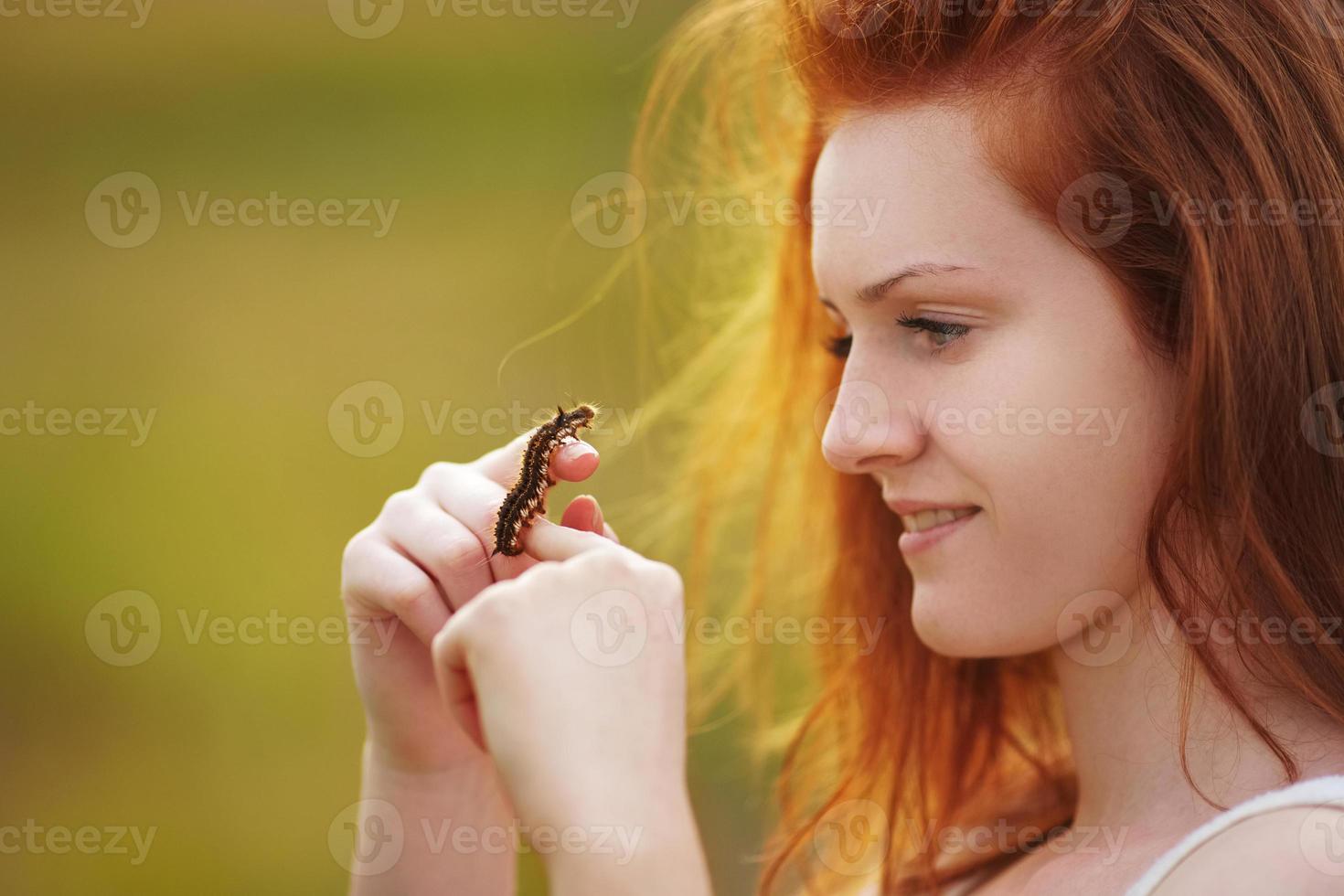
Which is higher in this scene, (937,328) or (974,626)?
(937,328)

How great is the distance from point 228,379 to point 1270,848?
485 centimetres

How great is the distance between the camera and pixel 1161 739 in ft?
5.11

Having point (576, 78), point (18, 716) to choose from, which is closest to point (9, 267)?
point (18, 716)

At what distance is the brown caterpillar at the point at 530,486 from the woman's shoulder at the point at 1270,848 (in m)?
0.87

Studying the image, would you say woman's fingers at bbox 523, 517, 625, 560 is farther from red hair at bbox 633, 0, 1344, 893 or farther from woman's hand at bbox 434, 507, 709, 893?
red hair at bbox 633, 0, 1344, 893

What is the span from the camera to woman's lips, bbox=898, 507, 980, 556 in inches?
61.7

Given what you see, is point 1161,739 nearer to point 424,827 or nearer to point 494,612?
point 494,612

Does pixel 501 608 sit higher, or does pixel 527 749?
pixel 501 608

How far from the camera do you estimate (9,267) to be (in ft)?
17.4

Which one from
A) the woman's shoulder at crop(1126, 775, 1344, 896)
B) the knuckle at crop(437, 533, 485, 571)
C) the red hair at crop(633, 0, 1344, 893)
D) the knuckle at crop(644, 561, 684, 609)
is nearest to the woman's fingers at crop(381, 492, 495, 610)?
the knuckle at crop(437, 533, 485, 571)

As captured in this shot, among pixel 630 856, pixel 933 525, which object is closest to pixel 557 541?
pixel 630 856

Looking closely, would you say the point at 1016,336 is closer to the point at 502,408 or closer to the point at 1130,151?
the point at 1130,151

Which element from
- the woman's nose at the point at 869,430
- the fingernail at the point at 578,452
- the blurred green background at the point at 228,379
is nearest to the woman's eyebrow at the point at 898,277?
the woman's nose at the point at 869,430

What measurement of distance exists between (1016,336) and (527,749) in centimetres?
77
